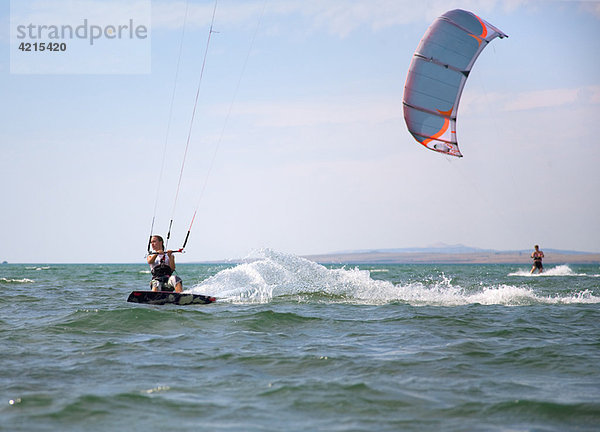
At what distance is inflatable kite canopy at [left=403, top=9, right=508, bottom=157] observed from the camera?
Result: 16078 millimetres

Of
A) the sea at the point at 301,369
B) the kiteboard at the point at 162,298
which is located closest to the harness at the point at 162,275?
the kiteboard at the point at 162,298

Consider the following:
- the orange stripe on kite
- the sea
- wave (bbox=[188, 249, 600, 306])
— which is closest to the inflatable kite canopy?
the orange stripe on kite

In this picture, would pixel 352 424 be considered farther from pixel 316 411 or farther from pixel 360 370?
pixel 360 370

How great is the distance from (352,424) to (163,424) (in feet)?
4.81

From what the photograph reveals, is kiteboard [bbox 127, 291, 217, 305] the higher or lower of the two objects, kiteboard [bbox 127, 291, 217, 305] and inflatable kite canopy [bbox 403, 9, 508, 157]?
the lower

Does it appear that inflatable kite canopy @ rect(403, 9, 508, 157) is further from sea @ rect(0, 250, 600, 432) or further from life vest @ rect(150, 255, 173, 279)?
life vest @ rect(150, 255, 173, 279)

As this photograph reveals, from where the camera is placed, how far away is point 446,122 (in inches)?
655

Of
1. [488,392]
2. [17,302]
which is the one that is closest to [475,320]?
[488,392]

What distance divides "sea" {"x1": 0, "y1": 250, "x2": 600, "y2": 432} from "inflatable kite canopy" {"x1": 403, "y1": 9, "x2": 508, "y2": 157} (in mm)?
6412

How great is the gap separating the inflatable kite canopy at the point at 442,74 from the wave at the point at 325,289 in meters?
4.23

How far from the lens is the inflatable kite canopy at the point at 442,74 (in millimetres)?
16078

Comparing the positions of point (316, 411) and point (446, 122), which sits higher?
point (446, 122)

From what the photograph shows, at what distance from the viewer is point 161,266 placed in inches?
482

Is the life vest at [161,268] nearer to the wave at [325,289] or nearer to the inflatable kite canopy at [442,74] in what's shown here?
the wave at [325,289]
